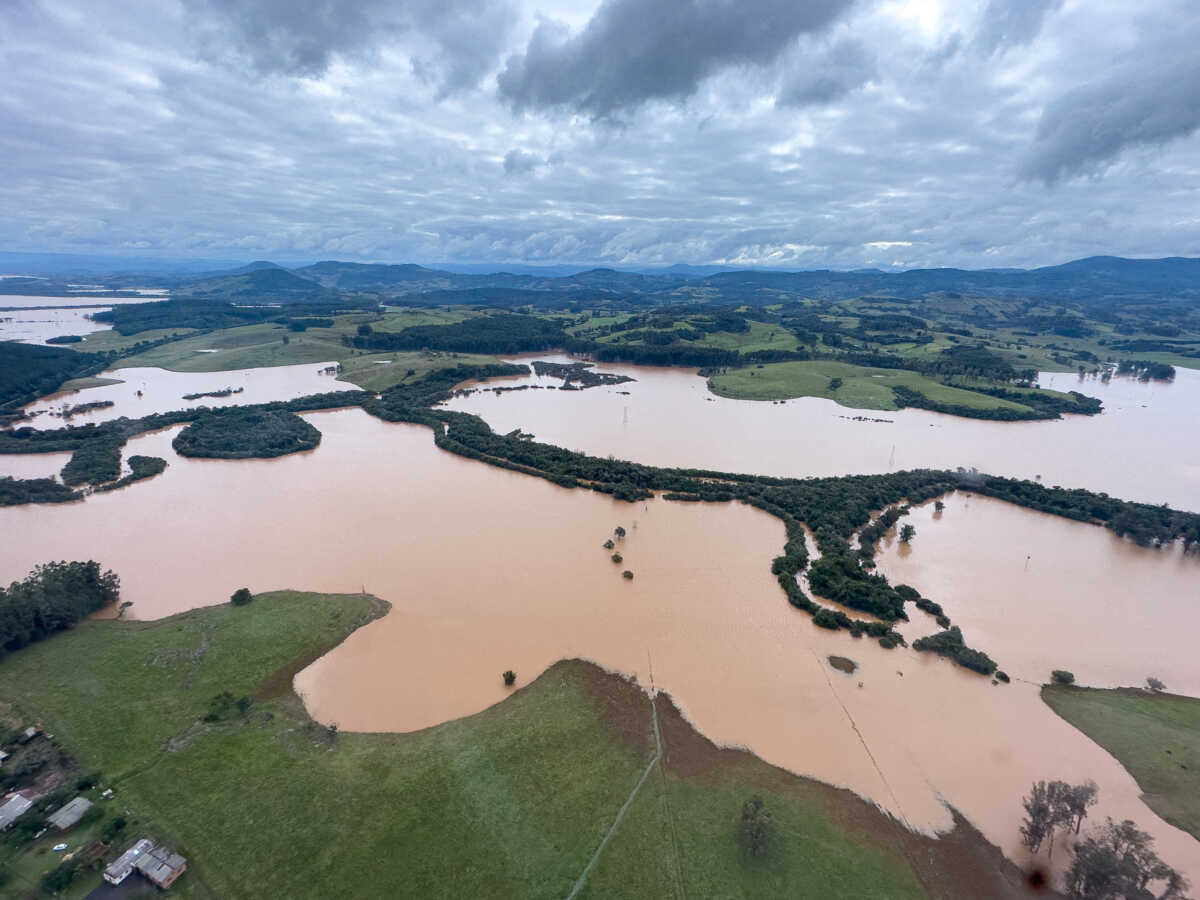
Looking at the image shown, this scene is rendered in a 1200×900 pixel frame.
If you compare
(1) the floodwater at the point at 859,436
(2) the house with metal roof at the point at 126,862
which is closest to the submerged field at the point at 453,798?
(2) the house with metal roof at the point at 126,862

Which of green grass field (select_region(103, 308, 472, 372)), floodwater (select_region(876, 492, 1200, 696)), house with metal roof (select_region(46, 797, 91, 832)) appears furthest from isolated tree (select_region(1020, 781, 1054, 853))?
green grass field (select_region(103, 308, 472, 372))

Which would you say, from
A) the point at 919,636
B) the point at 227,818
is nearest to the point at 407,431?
the point at 227,818

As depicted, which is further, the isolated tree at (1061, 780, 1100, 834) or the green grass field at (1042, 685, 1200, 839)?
the green grass field at (1042, 685, 1200, 839)

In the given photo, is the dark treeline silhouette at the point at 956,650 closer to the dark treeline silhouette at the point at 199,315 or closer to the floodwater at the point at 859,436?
the floodwater at the point at 859,436

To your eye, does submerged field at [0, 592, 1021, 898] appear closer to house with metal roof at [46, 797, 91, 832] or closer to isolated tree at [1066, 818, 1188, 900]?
house with metal roof at [46, 797, 91, 832]

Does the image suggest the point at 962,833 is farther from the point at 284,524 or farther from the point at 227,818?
the point at 284,524
